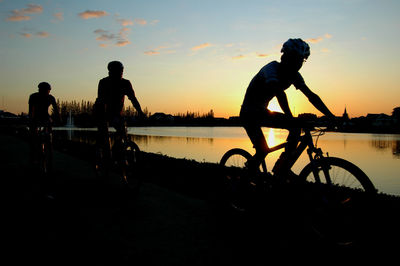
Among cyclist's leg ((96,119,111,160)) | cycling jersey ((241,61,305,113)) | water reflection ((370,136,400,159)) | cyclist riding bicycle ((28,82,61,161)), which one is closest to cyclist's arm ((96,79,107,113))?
cyclist's leg ((96,119,111,160))

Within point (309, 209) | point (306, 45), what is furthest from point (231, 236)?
point (306, 45)

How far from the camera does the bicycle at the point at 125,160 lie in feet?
23.2

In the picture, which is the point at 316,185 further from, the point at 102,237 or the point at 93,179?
the point at 93,179

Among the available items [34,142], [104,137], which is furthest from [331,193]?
[34,142]

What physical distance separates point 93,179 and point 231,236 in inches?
204

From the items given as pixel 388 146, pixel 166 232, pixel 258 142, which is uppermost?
pixel 258 142

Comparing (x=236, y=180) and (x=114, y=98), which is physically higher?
(x=114, y=98)

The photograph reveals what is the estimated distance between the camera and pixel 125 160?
23.7 ft

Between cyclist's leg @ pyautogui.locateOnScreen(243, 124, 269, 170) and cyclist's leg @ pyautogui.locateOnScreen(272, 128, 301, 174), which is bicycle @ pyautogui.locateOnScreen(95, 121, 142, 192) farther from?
cyclist's leg @ pyautogui.locateOnScreen(272, 128, 301, 174)

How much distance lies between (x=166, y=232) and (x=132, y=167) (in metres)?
2.72

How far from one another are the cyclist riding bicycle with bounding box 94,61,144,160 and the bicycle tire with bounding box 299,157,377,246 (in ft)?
13.9

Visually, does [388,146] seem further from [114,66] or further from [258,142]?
[258,142]

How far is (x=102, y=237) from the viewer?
4.39 meters

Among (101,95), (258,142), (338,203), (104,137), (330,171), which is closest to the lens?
(338,203)
